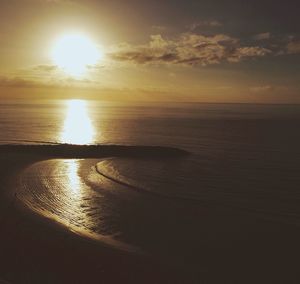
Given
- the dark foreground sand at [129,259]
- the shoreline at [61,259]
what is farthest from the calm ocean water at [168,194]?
the shoreline at [61,259]

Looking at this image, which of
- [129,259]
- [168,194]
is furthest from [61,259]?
[168,194]

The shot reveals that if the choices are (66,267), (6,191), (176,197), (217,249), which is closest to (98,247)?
(66,267)

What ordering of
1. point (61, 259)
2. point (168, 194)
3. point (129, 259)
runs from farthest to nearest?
point (168, 194) < point (129, 259) < point (61, 259)

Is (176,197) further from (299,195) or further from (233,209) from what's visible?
(299,195)

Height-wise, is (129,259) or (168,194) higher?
(168,194)

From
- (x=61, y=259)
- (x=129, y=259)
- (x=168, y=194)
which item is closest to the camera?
(x=61, y=259)

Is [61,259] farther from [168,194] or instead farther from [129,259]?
[168,194]

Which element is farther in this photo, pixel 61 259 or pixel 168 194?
pixel 168 194

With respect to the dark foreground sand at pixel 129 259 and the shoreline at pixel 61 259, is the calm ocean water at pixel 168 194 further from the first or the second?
the shoreline at pixel 61 259

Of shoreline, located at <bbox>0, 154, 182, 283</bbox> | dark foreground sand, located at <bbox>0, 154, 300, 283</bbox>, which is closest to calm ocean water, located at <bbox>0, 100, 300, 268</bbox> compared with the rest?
dark foreground sand, located at <bbox>0, 154, 300, 283</bbox>
